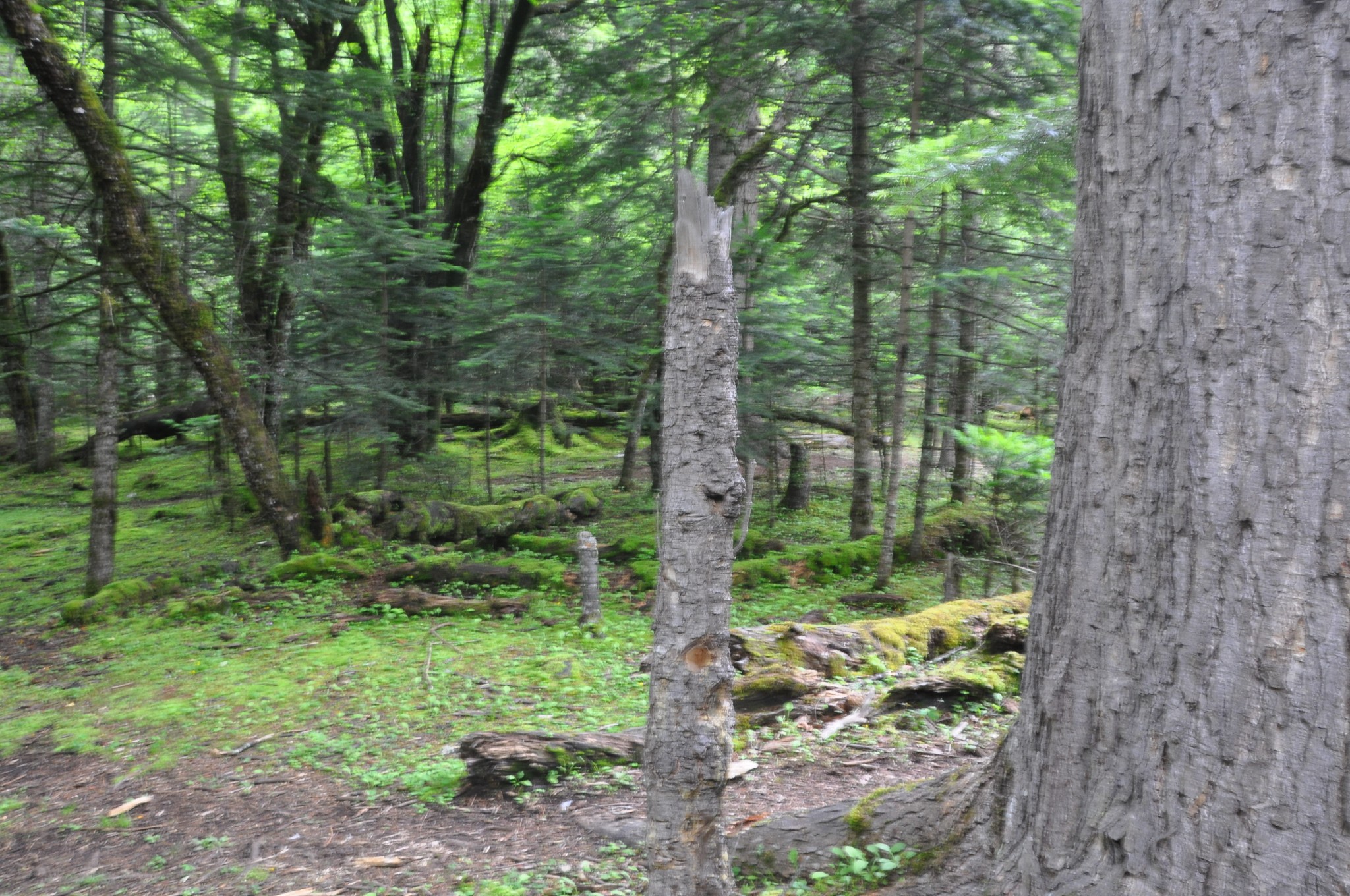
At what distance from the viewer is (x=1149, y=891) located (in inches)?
66.1

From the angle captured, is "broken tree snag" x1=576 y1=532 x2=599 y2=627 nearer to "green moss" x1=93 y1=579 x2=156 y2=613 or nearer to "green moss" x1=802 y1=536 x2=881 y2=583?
"green moss" x1=802 y1=536 x2=881 y2=583

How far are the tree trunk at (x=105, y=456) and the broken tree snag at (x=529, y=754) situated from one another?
24.4ft

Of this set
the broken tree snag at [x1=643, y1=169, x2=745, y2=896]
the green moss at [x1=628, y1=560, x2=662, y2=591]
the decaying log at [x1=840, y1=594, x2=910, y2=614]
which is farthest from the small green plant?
the decaying log at [x1=840, y1=594, x2=910, y2=614]

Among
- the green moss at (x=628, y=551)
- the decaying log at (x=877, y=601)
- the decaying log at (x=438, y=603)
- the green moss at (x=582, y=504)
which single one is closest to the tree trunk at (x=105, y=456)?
the decaying log at (x=438, y=603)

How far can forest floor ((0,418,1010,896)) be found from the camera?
4066mm

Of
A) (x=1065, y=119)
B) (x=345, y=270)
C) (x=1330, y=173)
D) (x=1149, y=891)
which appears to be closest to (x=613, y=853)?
(x=1149, y=891)

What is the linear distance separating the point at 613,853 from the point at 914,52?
28.4 feet

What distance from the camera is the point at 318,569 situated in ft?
34.6

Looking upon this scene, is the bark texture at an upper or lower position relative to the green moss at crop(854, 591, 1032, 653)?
upper

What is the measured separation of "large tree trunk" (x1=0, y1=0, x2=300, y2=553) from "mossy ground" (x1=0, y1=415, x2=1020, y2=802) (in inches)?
51.5

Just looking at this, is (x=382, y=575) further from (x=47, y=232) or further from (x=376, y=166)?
(x=376, y=166)

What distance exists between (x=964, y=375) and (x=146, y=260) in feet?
36.7

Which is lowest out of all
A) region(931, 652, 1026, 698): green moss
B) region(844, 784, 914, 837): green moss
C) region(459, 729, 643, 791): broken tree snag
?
region(459, 729, 643, 791): broken tree snag

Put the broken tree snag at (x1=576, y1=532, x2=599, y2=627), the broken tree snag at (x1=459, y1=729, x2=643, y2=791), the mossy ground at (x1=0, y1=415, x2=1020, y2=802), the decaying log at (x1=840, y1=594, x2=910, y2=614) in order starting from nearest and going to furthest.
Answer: the broken tree snag at (x1=459, y1=729, x2=643, y2=791) → the mossy ground at (x1=0, y1=415, x2=1020, y2=802) → the broken tree snag at (x1=576, y1=532, x2=599, y2=627) → the decaying log at (x1=840, y1=594, x2=910, y2=614)
